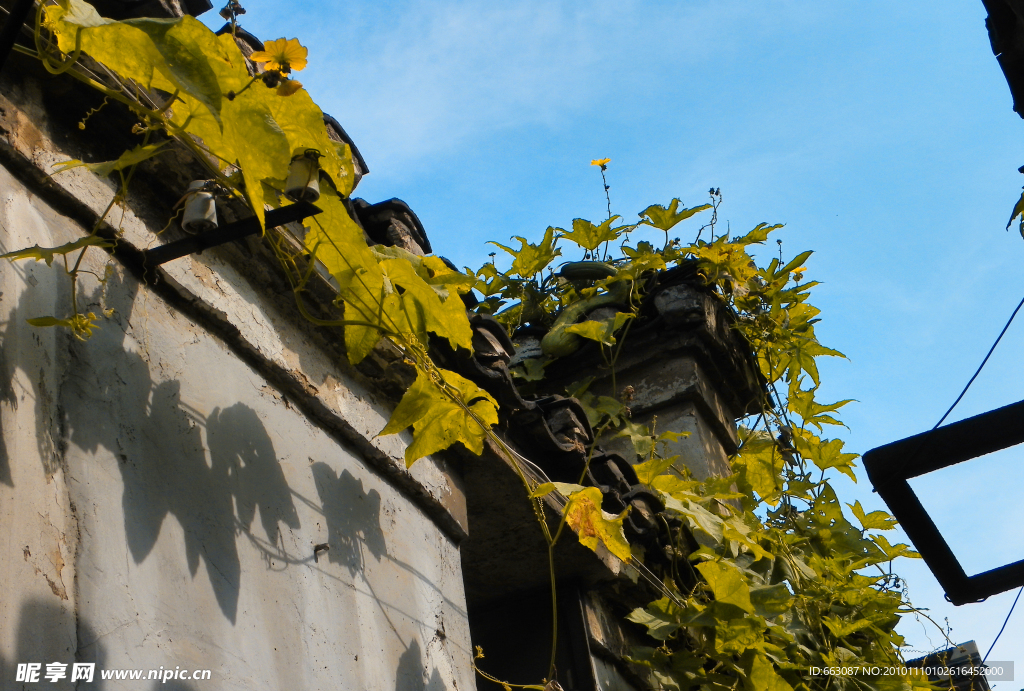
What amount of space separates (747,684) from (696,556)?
0.41 metres

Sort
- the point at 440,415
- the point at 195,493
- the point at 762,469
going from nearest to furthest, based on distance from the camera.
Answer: the point at 195,493
the point at 440,415
the point at 762,469

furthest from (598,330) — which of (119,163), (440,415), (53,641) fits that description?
(53,641)

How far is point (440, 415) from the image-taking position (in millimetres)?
2090

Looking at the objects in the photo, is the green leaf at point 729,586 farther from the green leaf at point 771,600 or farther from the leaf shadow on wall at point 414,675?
the leaf shadow on wall at point 414,675

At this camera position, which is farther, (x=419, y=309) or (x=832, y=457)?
(x=832, y=457)

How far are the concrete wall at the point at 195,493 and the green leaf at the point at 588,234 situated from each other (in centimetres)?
225

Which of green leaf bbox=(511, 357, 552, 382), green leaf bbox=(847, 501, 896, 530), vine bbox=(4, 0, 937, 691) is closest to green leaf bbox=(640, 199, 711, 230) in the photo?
vine bbox=(4, 0, 937, 691)

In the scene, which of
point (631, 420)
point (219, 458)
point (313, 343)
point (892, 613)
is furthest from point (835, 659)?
point (219, 458)

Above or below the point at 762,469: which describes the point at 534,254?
above

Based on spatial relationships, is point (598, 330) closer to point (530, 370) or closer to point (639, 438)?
point (639, 438)

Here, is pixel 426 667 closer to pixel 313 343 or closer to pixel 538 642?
pixel 313 343

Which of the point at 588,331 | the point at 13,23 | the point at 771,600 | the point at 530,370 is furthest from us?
the point at 530,370

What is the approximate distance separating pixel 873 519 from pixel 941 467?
148 centimetres

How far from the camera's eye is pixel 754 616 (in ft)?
9.39
